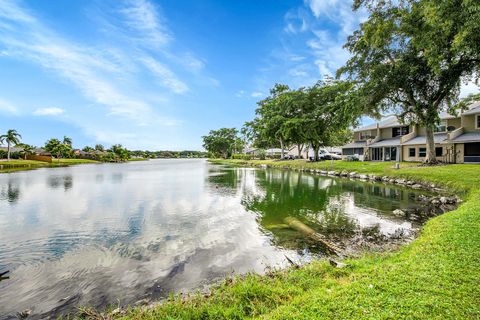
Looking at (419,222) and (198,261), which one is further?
(419,222)

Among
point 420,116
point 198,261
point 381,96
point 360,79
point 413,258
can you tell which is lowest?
point 198,261

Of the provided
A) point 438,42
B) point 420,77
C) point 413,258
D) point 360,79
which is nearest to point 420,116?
point 420,77

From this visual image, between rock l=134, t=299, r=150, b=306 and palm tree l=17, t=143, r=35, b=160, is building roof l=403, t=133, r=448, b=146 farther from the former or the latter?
palm tree l=17, t=143, r=35, b=160

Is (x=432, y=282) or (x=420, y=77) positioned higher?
(x=420, y=77)

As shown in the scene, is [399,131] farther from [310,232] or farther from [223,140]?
[223,140]

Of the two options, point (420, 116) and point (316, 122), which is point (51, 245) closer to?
point (420, 116)

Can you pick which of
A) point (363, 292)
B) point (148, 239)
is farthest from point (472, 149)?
point (148, 239)

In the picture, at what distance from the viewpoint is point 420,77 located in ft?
84.8

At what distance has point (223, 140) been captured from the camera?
389 ft

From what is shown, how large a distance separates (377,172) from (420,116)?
7.60 metres

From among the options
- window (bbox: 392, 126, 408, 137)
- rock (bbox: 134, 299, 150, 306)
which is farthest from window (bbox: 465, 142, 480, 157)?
rock (bbox: 134, 299, 150, 306)

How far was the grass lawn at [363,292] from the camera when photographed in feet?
13.2

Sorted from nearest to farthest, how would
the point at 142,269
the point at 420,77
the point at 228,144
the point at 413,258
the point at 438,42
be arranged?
the point at 413,258 < the point at 142,269 < the point at 438,42 < the point at 420,77 < the point at 228,144

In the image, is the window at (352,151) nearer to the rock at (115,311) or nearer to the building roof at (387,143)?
the building roof at (387,143)
